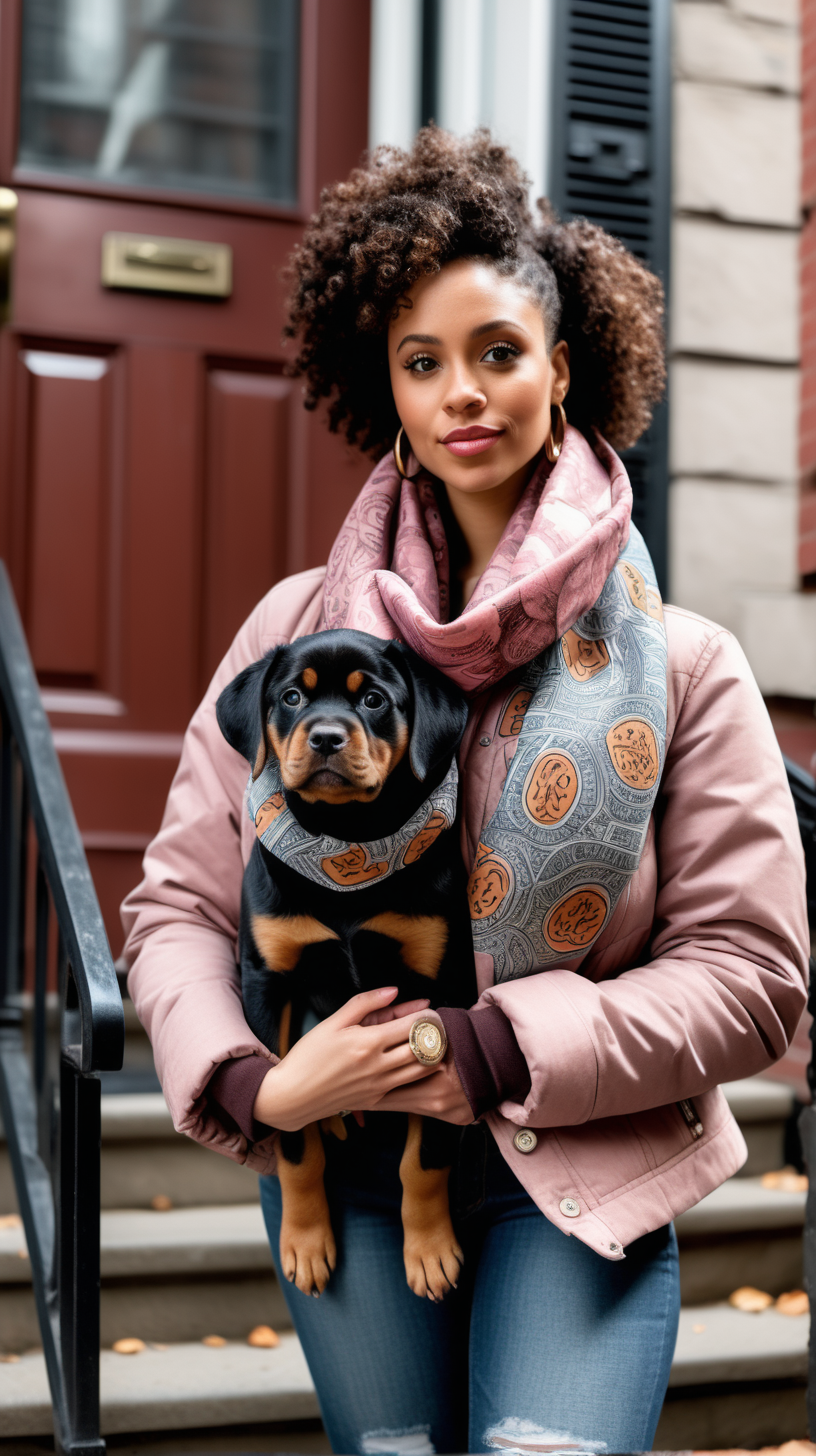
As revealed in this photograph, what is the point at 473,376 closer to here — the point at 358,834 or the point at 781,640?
the point at 358,834

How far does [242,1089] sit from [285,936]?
0.53ft

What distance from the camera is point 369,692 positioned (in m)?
1.28

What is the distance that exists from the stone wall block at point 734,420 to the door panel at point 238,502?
1.01m

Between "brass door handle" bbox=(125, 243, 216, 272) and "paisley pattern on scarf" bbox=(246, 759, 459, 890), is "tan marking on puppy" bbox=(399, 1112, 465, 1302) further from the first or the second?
"brass door handle" bbox=(125, 243, 216, 272)

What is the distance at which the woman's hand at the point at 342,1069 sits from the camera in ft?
4.09

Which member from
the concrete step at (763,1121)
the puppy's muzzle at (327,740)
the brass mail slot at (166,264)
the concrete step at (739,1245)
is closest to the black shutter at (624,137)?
the brass mail slot at (166,264)

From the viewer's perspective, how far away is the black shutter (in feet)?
9.93

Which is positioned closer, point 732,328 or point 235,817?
point 235,817

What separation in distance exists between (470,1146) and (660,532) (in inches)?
82.7

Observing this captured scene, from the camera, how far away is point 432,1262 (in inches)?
52.3

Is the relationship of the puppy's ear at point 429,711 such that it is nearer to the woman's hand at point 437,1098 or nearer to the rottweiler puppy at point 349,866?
the rottweiler puppy at point 349,866

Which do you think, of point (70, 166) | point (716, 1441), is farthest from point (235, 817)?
point (70, 166)

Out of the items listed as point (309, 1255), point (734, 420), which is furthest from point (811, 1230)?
point (734, 420)

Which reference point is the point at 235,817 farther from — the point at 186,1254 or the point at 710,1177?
the point at 186,1254
